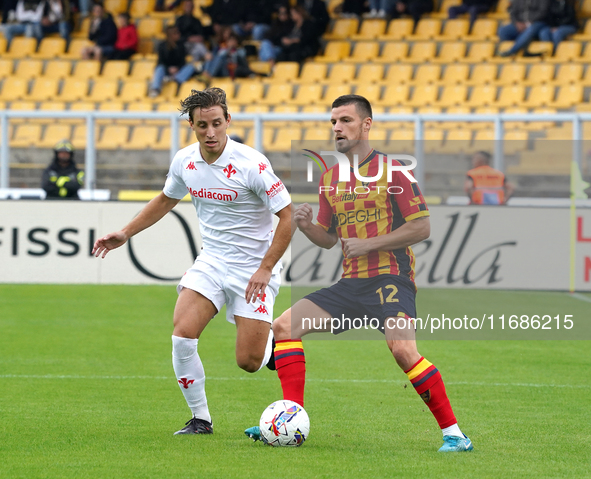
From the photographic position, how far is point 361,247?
483cm

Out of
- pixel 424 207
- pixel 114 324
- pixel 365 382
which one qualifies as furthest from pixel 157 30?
pixel 424 207

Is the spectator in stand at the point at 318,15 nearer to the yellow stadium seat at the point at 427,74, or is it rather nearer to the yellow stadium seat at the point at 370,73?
the yellow stadium seat at the point at 370,73

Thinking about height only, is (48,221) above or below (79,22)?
below

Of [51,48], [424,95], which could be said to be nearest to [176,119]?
[424,95]

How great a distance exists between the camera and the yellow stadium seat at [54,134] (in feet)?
44.6

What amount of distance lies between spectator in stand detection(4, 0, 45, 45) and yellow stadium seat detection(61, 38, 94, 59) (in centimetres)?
106

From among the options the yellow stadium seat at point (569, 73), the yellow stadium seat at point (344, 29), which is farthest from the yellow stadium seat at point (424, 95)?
the yellow stadium seat at point (344, 29)

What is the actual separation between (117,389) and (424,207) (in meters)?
2.84

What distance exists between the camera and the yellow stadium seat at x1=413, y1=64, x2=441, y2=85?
18766 millimetres

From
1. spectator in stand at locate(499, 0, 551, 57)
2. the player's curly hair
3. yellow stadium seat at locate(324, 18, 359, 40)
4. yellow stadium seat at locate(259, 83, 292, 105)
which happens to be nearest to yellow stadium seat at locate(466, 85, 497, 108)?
spectator in stand at locate(499, 0, 551, 57)

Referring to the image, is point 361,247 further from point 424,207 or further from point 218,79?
point 218,79

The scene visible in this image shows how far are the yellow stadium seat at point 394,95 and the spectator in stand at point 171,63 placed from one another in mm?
3979

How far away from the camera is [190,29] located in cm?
2028

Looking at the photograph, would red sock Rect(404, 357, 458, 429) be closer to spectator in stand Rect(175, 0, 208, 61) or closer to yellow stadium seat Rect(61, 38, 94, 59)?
spectator in stand Rect(175, 0, 208, 61)
